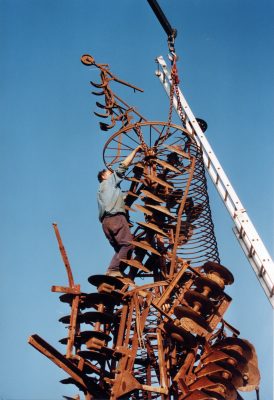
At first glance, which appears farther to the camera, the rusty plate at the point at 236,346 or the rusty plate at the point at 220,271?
the rusty plate at the point at 220,271

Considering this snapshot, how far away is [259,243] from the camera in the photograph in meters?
11.0

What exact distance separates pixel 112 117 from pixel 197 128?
7.17 ft

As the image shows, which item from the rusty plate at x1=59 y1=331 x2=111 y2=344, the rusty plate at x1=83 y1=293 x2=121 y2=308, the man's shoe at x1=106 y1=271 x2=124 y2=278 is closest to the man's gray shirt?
the man's shoe at x1=106 y1=271 x2=124 y2=278

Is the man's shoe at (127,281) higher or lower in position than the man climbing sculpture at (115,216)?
lower

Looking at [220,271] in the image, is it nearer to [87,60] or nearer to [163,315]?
[163,315]

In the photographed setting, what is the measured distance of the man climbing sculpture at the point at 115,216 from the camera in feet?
38.1

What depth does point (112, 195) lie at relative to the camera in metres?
12.0

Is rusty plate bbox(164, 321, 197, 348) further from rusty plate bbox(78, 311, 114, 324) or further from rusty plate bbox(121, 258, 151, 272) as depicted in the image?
rusty plate bbox(121, 258, 151, 272)

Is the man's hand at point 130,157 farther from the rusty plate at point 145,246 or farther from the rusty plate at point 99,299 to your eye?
the rusty plate at point 99,299

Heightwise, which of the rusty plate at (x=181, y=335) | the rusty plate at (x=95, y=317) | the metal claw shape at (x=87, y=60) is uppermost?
the metal claw shape at (x=87, y=60)

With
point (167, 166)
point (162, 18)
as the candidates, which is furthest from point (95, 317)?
point (162, 18)

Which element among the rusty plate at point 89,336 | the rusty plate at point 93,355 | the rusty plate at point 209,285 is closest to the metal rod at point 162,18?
the rusty plate at point 209,285

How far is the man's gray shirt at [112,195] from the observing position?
11.9 metres

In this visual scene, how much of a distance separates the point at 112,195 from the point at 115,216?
475mm
